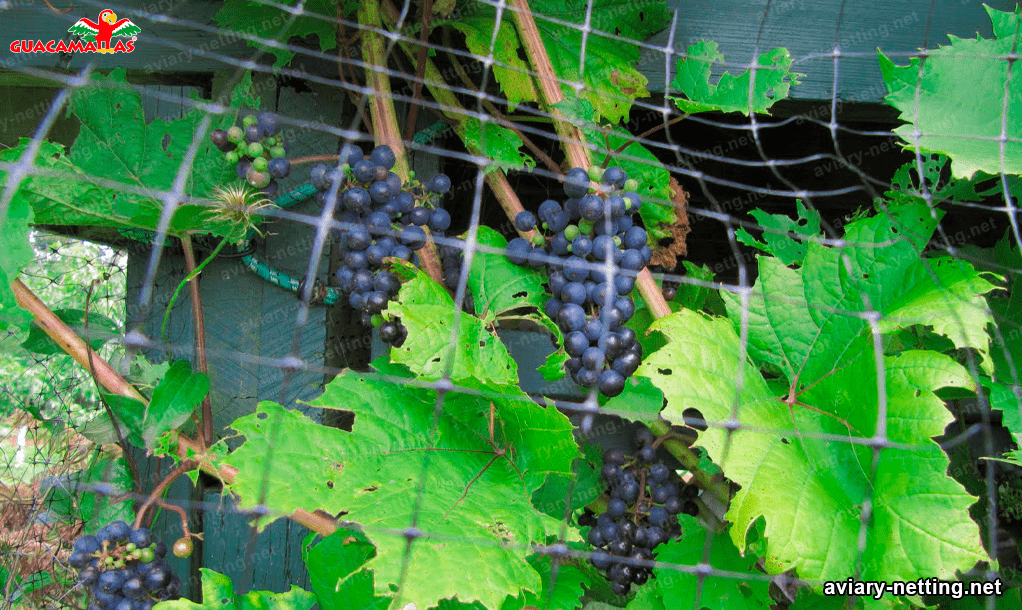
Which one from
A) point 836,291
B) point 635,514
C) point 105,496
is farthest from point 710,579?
point 105,496

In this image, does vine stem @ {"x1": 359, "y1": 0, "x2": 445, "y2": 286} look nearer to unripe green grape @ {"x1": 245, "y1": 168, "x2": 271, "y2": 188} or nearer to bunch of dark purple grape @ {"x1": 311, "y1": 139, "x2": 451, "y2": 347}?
bunch of dark purple grape @ {"x1": 311, "y1": 139, "x2": 451, "y2": 347}

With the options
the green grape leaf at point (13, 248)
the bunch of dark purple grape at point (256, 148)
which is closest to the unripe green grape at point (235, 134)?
the bunch of dark purple grape at point (256, 148)

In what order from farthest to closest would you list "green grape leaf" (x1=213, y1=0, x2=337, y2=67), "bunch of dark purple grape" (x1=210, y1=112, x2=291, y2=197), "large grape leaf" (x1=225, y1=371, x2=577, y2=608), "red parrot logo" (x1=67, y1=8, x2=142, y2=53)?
"red parrot logo" (x1=67, y1=8, x2=142, y2=53) → "green grape leaf" (x1=213, y1=0, x2=337, y2=67) → "bunch of dark purple grape" (x1=210, y1=112, x2=291, y2=197) → "large grape leaf" (x1=225, y1=371, x2=577, y2=608)

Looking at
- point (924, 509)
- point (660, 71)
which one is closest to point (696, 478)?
point (924, 509)

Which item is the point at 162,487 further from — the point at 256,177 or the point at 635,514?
the point at 635,514

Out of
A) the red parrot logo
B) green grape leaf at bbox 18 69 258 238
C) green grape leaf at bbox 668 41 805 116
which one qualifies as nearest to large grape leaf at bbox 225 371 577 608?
green grape leaf at bbox 18 69 258 238

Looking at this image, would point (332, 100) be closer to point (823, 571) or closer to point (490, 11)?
point (490, 11)
